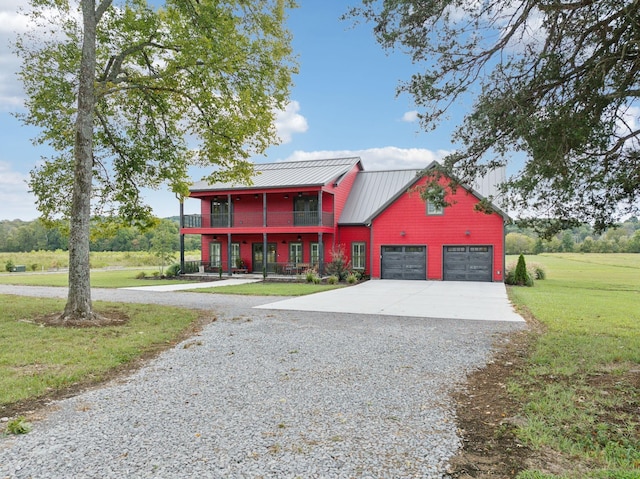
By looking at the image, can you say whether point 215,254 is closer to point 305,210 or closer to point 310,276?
point 305,210

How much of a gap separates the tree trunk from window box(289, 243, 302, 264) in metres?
15.4

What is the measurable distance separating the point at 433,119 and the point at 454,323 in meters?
5.11

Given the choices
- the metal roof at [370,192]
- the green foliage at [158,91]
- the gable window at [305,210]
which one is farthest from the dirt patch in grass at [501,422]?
the gable window at [305,210]

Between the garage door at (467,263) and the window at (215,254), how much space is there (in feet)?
44.8

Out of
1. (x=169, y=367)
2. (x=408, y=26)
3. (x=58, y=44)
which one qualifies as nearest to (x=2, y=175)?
(x=58, y=44)

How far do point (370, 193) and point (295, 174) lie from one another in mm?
4760

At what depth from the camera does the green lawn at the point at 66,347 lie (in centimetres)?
521

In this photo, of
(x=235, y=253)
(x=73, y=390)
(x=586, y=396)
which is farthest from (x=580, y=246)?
(x=73, y=390)

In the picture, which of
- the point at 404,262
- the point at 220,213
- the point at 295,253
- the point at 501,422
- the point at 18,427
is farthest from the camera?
the point at 220,213

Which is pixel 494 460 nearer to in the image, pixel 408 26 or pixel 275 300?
pixel 408 26

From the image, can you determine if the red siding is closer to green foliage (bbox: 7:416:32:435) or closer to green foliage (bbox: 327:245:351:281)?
green foliage (bbox: 327:245:351:281)

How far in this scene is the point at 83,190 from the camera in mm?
9602

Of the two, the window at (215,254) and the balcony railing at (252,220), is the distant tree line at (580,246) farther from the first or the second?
the window at (215,254)

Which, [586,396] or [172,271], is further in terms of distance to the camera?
[172,271]
